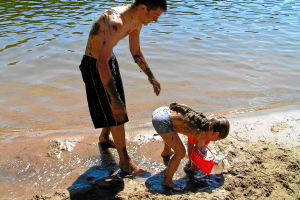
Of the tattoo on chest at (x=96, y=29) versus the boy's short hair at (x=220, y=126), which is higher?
the tattoo on chest at (x=96, y=29)

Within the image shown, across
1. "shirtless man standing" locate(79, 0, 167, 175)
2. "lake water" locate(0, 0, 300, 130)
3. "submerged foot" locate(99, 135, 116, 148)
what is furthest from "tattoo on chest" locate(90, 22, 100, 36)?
"lake water" locate(0, 0, 300, 130)

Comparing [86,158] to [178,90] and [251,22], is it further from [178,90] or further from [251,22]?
[251,22]

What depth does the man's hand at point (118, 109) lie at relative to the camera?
2717mm

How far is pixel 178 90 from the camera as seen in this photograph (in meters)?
5.39

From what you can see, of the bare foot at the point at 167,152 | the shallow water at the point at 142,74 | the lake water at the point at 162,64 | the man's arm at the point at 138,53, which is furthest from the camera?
the lake water at the point at 162,64

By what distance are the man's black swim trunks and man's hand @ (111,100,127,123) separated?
0.11 metres

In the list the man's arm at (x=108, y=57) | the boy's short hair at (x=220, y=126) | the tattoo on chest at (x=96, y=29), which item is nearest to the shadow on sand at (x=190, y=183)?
the boy's short hair at (x=220, y=126)

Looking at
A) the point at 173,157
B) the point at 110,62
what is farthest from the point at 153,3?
the point at 173,157

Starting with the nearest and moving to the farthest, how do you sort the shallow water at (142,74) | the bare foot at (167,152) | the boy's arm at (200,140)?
the boy's arm at (200,140)
the bare foot at (167,152)
the shallow water at (142,74)

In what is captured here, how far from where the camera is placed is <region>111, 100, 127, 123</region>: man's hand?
8.91ft

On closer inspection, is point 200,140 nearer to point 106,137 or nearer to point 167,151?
point 167,151

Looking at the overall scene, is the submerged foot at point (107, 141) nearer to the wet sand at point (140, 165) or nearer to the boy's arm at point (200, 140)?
the wet sand at point (140, 165)

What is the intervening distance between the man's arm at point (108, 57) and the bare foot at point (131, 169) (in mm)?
681

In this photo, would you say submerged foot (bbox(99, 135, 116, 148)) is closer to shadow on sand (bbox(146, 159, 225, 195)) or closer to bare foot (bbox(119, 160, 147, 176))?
bare foot (bbox(119, 160, 147, 176))
